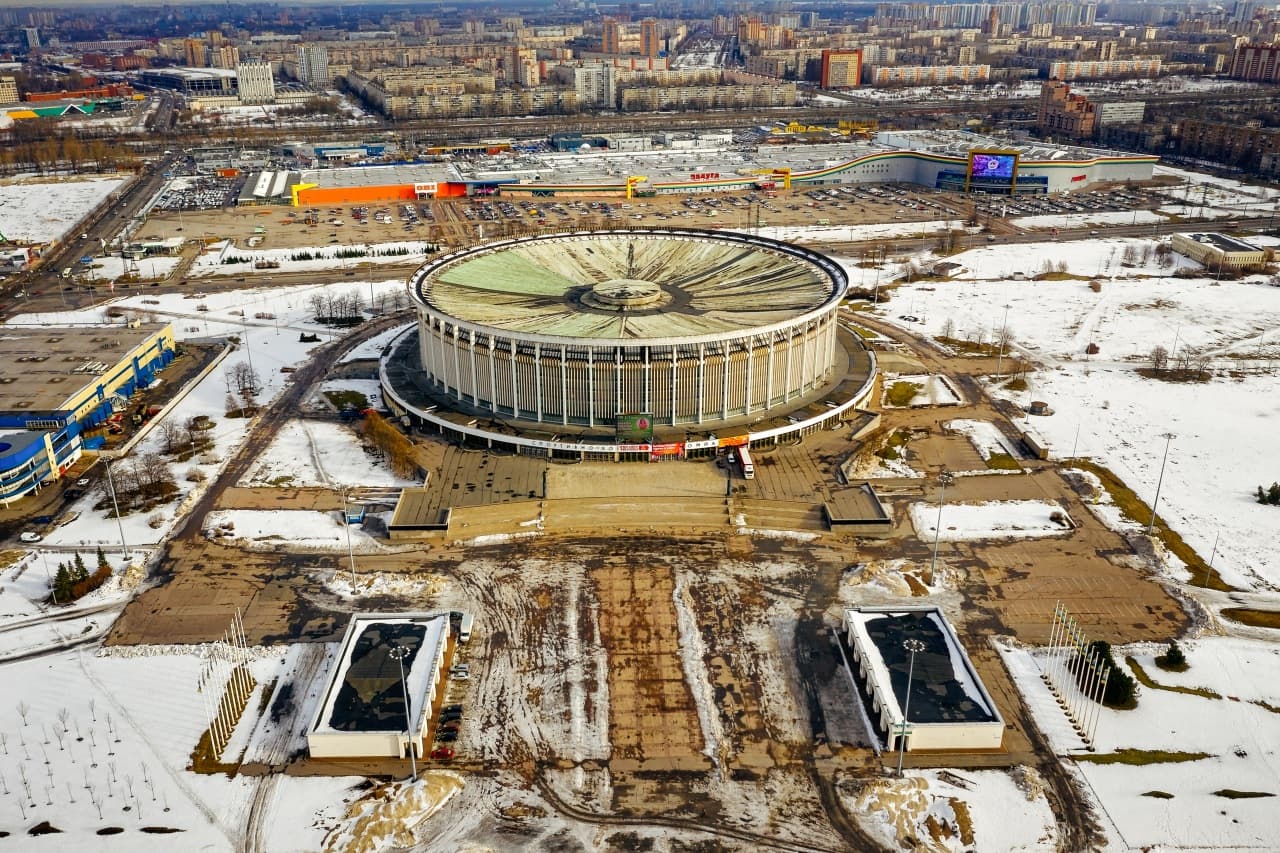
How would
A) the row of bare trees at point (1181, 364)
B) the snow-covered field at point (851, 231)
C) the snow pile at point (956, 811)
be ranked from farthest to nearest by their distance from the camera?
the snow-covered field at point (851, 231) < the row of bare trees at point (1181, 364) < the snow pile at point (956, 811)

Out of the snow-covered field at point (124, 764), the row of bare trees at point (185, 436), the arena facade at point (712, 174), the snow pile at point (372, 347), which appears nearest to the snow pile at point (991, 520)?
the snow-covered field at point (124, 764)

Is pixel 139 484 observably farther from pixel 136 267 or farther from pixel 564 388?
pixel 136 267

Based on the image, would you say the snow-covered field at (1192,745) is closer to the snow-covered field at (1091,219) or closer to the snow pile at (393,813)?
the snow pile at (393,813)

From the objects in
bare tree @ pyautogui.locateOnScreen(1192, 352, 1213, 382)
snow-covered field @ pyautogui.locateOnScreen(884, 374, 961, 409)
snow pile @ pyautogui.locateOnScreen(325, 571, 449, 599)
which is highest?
bare tree @ pyautogui.locateOnScreen(1192, 352, 1213, 382)

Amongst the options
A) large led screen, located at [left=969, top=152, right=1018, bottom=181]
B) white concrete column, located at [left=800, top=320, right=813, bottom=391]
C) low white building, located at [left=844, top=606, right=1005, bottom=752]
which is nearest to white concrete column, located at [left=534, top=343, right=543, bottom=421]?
white concrete column, located at [left=800, top=320, right=813, bottom=391]

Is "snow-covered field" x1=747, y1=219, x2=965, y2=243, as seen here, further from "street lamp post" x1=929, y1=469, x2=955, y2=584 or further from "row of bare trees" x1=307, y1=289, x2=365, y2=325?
"street lamp post" x1=929, y1=469, x2=955, y2=584

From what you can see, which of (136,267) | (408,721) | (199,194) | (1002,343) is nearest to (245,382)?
(408,721)

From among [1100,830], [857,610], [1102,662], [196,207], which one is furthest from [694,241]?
[196,207]
